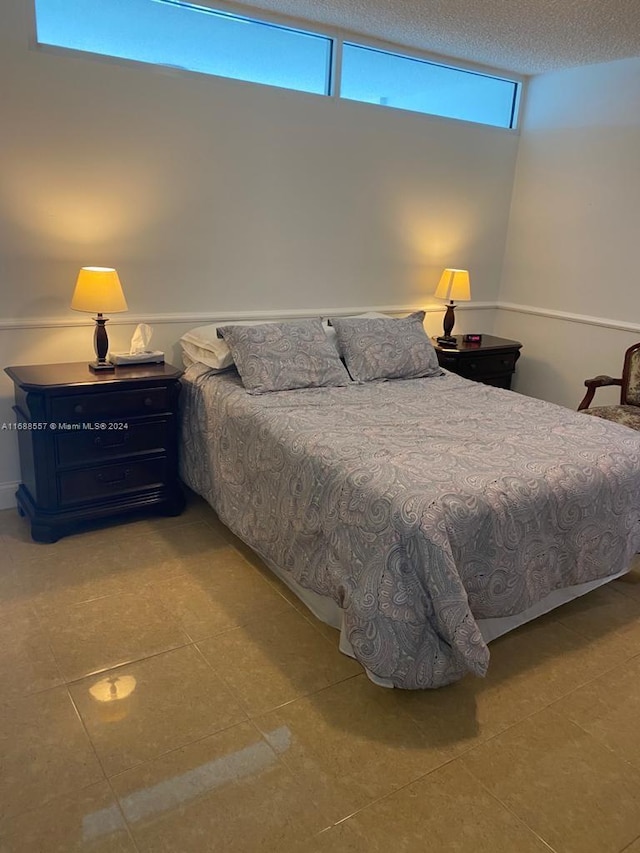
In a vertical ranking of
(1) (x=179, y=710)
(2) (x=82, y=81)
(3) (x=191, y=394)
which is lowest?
(1) (x=179, y=710)

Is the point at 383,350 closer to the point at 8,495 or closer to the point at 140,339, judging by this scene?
the point at 140,339

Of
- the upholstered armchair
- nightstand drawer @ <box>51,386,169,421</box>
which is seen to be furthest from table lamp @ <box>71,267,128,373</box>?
the upholstered armchair

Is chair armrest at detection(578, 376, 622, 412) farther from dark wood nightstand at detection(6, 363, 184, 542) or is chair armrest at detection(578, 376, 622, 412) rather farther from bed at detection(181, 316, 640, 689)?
dark wood nightstand at detection(6, 363, 184, 542)

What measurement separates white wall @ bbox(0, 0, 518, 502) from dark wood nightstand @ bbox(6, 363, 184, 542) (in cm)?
35

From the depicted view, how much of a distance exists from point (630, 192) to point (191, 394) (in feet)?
9.71

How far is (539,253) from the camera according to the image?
4.44 meters


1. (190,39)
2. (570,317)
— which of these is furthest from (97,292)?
(570,317)

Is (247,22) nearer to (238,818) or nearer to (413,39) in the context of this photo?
(413,39)

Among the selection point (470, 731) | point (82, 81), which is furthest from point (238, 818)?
point (82, 81)

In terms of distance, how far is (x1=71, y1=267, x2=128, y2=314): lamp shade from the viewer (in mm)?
2793

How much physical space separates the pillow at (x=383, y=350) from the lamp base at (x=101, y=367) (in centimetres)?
123

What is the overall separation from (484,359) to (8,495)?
9.99 feet

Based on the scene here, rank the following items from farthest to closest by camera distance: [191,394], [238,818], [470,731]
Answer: [191,394] < [470,731] < [238,818]

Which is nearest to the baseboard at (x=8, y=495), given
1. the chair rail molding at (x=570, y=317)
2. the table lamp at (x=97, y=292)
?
the table lamp at (x=97, y=292)
